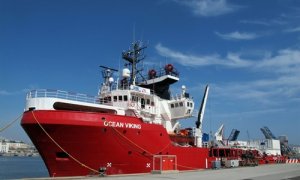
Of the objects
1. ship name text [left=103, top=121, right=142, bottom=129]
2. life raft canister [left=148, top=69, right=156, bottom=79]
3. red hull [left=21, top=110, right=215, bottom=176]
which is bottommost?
red hull [left=21, top=110, right=215, bottom=176]

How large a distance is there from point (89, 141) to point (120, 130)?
7.99 feet

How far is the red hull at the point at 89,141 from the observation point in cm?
2055

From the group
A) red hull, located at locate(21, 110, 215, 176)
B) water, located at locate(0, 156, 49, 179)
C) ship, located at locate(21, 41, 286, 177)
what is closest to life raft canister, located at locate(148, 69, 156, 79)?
ship, located at locate(21, 41, 286, 177)

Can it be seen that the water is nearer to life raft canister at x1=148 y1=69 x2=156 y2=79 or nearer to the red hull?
life raft canister at x1=148 y1=69 x2=156 y2=79

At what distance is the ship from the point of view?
20828mm

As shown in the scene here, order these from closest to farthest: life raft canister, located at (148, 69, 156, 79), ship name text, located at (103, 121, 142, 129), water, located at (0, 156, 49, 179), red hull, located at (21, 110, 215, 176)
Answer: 1. red hull, located at (21, 110, 215, 176)
2. ship name text, located at (103, 121, 142, 129)
3. life raft canister, located at (148, 69, 156, 79)
4. water, located at (0, 156, 49, 179)

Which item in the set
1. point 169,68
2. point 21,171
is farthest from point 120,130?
point 21,171

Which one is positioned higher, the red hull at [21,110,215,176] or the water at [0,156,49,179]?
the red hull at [21,110,215,176]

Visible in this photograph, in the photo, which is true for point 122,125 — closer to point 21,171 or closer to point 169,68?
point 169,68

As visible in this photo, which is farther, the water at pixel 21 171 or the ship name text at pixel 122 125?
the water at pixel 21 171

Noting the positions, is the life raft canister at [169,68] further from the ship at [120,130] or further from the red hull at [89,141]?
the red hull at [89,141]

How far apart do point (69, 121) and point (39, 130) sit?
1.88m

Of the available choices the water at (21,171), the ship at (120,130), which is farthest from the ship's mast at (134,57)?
the water at (21,171)

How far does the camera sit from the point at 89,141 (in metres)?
21.5
